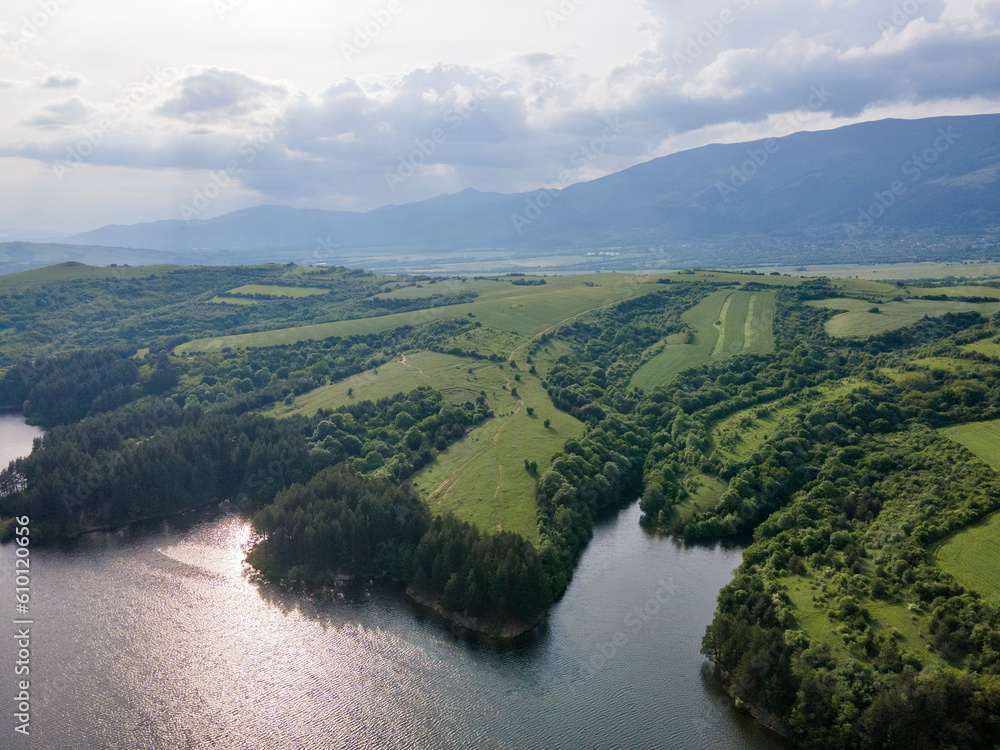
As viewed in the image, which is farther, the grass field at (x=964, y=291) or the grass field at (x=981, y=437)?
the grass field at (x=964, y=291)

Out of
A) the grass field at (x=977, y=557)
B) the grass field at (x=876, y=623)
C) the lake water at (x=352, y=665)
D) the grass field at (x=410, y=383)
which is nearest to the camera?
the grass field at (x=876, y=623)

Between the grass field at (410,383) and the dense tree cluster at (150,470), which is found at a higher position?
the grass field at (410,383)

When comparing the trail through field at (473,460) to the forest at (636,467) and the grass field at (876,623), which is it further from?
the grass field at (876,623)

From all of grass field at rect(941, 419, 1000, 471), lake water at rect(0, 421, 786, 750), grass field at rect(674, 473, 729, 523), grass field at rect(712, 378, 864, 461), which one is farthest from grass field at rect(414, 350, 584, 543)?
grass field at rect(941, 419, 1000, 471)

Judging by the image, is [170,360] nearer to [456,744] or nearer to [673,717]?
[456,744]

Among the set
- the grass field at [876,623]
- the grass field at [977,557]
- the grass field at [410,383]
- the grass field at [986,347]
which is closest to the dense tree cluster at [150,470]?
the grass field at [410,383]

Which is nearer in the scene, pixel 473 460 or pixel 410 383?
Result: pixel 473 460

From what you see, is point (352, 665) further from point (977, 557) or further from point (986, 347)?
point (986, 347)

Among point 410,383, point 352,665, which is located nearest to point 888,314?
point 410,383
